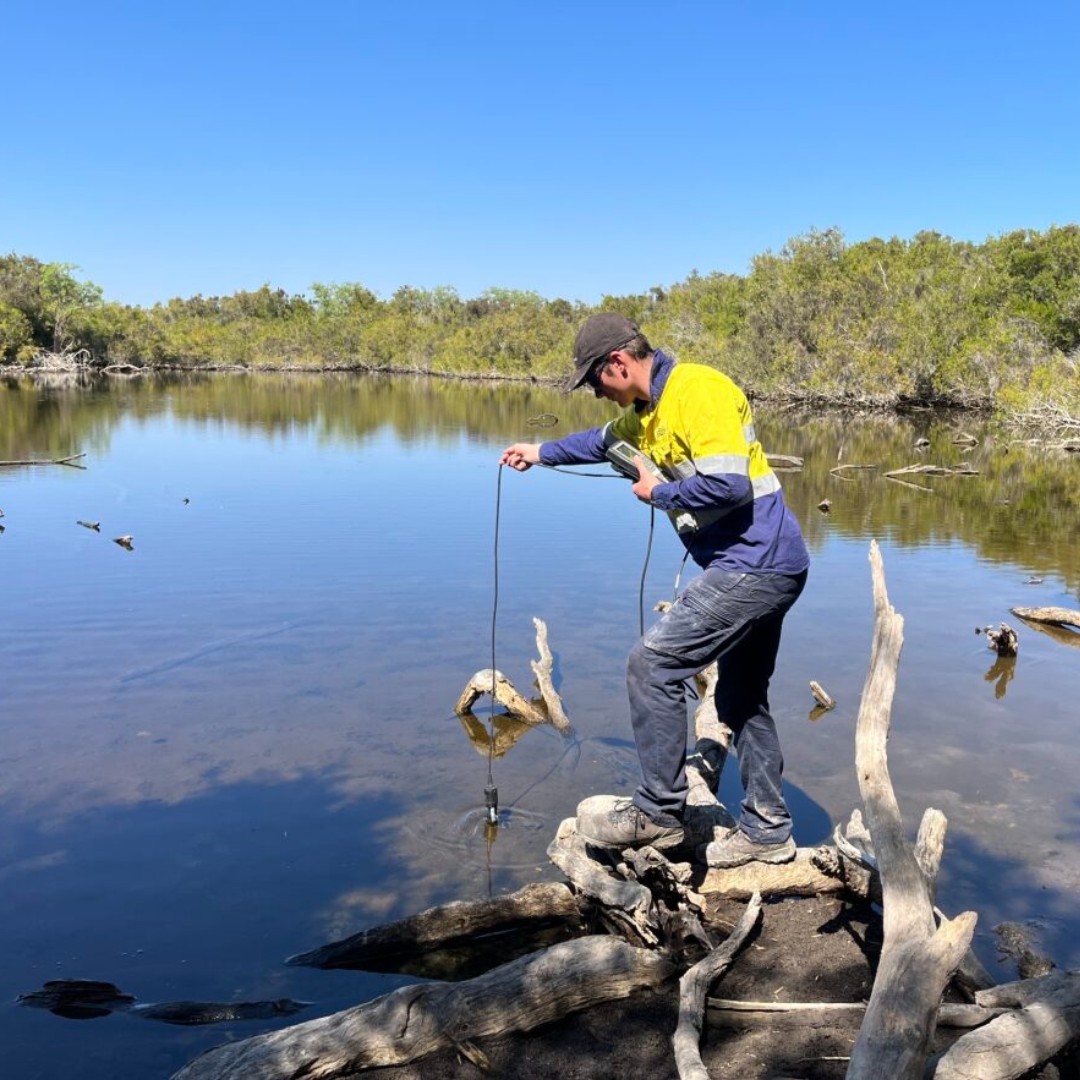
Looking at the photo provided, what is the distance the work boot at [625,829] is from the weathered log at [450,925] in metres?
0.34

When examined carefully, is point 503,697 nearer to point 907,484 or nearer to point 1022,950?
point 1022,950

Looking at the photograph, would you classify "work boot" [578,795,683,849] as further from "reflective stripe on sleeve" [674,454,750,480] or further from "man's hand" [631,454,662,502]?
"reflective stripe on sleeve" [674,454,750,480]

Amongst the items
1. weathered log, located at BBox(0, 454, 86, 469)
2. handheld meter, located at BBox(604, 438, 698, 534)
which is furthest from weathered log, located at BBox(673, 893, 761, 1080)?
weathered log, located at BBox(0, 454, 86, 469)

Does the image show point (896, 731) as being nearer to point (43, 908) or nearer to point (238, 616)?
point (43, 908)

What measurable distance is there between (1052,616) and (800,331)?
177 feet

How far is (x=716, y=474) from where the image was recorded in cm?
432

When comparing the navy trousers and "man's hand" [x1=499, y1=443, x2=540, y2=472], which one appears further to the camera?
"man's hand" [x1=499, y1=443, x2=540, y2=472]

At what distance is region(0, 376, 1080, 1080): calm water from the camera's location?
540 cm

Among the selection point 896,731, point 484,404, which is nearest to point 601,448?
point 896,731

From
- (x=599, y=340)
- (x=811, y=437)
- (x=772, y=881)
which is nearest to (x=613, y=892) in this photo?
(x=772, y=881)

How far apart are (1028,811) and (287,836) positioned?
4.98 m

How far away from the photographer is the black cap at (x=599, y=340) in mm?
4633

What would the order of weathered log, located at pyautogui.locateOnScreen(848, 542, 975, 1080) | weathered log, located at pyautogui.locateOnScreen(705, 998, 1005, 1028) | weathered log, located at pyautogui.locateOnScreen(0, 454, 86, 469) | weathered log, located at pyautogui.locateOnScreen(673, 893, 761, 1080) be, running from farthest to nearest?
weathered log, located at pyautogui.locateOnScreen(0, 454, 86, 469)
weathered log, located at pyautogui.locateOnScreen(705, 998, 1005, 1028)
weathered log, located at pyautogui.locateOnScreen(673, 893, 761, 1080)
weathered log, located at pyautogui.locateOnScreen(848, 542, 975, 1080)

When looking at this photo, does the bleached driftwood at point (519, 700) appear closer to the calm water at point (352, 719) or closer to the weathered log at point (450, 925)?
the calm water at point (352, 719)
